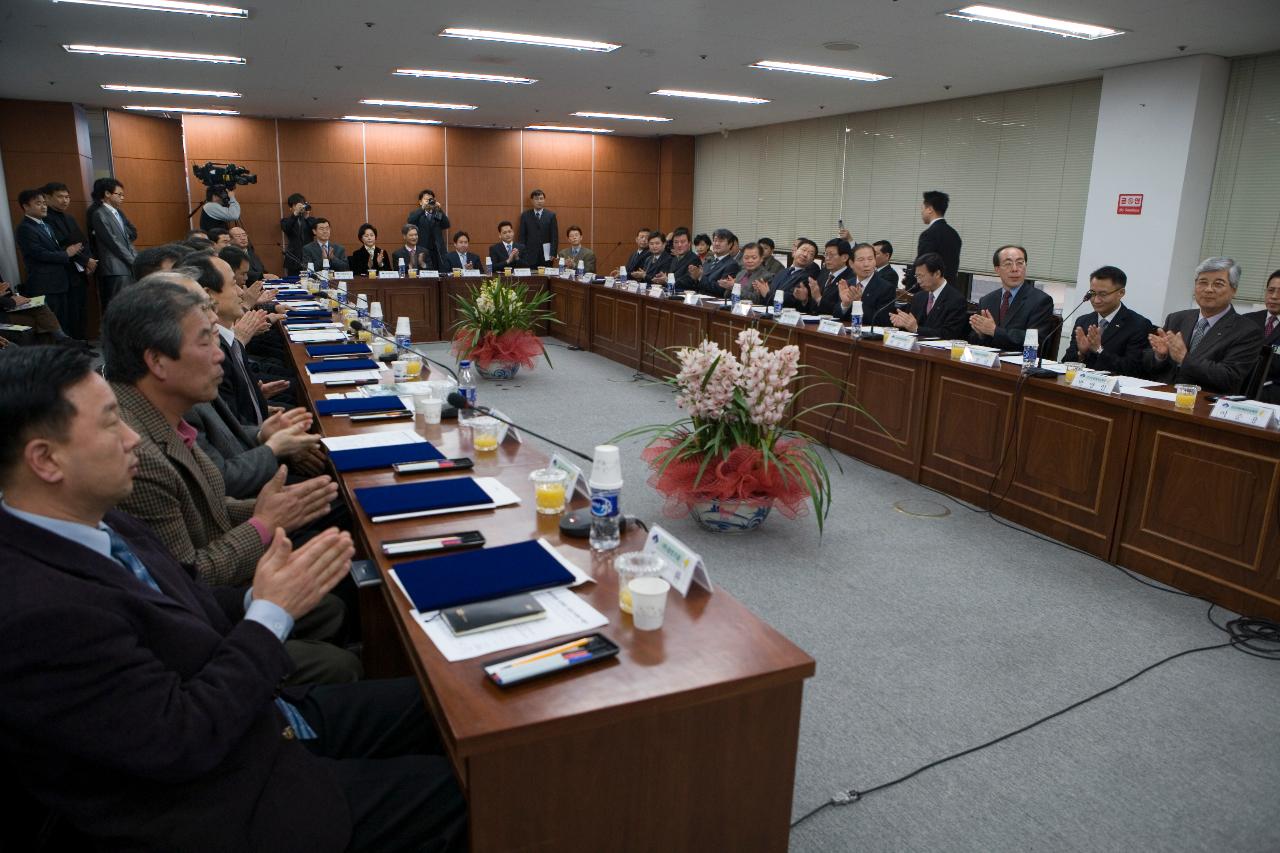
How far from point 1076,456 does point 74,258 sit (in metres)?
8.96

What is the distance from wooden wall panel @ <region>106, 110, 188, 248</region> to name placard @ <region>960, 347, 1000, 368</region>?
1000cm

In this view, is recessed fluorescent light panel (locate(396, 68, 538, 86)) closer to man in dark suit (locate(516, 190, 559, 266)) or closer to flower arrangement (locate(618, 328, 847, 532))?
man in dark suit (locate(516, 190, 559, 266))

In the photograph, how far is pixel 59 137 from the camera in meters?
9.20

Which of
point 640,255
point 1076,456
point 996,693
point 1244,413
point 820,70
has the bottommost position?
point 996,693

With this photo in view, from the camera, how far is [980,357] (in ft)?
13.8

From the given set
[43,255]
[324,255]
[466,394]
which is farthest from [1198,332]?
[43,255]

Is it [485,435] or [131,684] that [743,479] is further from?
[131,684]

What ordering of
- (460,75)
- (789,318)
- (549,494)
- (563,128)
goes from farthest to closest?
(563,128) < (460,75) < (789,318) < (549,494)

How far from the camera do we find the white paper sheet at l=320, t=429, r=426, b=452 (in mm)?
2578

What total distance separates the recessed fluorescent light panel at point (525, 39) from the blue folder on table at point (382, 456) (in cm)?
415

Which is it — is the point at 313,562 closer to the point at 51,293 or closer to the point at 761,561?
the point at 761,561

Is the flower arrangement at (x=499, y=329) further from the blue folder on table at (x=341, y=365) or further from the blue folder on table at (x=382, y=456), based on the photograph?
the blue folder on table at (x=382, y=456)

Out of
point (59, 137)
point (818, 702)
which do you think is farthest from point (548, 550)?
point (59, 137)

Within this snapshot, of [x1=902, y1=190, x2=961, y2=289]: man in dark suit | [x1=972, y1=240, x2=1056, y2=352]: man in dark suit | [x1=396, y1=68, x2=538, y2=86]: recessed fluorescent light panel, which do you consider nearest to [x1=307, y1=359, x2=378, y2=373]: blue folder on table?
[x1=972, y1=240, x2=1056, y2=352]: man in dark suit
